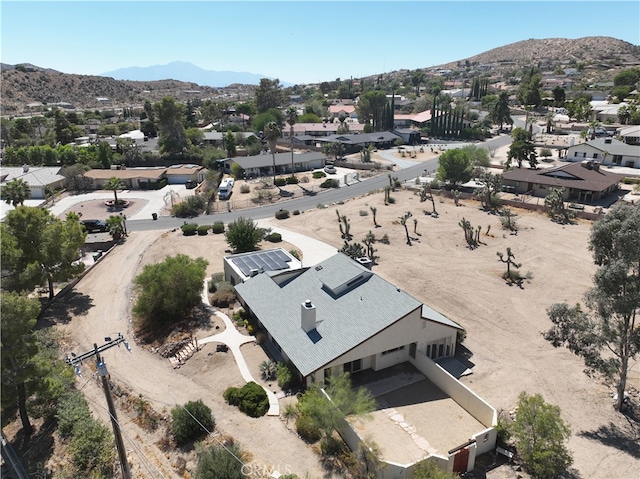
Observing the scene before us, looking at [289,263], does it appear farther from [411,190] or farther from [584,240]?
[411,190]

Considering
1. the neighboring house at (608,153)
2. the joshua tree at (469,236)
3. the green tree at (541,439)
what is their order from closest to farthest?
the green tree at (541,439) → the joshua tree at (469,236) → the neighboring house at (608,153)

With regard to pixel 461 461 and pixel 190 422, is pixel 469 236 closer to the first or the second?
pixel 461 461

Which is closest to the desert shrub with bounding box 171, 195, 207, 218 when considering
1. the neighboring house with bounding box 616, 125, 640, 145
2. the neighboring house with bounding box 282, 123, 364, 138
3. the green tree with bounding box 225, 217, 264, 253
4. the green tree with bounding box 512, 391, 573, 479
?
the green tree with bounding box 225, 217, 264, 253

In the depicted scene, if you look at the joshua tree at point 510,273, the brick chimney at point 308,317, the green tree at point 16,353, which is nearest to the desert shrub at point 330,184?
the joshua tree at point 510,273

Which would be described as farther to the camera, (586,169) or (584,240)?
(586,169)

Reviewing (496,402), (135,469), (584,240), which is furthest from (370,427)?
(584,240)

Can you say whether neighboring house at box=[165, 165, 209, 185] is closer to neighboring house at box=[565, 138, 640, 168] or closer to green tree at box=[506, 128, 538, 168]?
green tree at box=[506, 128, 538, 168]

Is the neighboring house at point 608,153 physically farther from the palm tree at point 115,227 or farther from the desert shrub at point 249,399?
the desert shrub at point 249,399
